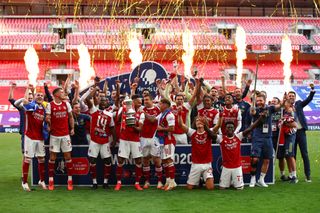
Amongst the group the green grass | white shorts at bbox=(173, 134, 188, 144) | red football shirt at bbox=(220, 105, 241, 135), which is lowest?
the green grass

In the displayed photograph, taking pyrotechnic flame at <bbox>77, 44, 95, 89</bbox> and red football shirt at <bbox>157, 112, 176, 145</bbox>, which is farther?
pyrotechnic flame at <bbox>77, 44, 95, 89</bbox>

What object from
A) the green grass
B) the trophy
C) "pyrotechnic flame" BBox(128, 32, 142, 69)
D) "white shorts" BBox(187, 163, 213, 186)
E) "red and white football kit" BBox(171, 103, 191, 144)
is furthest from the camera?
"pyrotechnic flame" BBox(128, 32, 142, 69)

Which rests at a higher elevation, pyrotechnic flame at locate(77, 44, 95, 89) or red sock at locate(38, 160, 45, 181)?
pyrotechnic flame at locate(77, 44, 95, 89)

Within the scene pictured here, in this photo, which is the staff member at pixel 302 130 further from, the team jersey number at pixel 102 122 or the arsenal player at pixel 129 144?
the team jersey number at pixel 102 122

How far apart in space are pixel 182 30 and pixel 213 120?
32998 mm

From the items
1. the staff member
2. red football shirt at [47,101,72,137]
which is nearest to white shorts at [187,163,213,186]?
the staff member

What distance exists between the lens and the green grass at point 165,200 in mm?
9211

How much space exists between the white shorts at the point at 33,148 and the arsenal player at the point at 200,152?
8.95 ft

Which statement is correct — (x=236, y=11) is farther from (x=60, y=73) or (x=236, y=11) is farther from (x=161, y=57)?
(x=60, y=73)

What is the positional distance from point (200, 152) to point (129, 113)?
60.7 inches

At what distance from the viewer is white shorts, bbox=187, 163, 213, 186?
37.0 feet

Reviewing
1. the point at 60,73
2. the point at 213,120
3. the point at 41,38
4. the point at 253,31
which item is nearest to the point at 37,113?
the point at 213,120

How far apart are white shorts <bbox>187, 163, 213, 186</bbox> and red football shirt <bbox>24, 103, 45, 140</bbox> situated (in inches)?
118

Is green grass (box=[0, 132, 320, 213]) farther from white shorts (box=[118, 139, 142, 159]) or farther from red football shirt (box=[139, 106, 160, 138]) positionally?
red football shirt (box=[139, 106, 160, 138])
